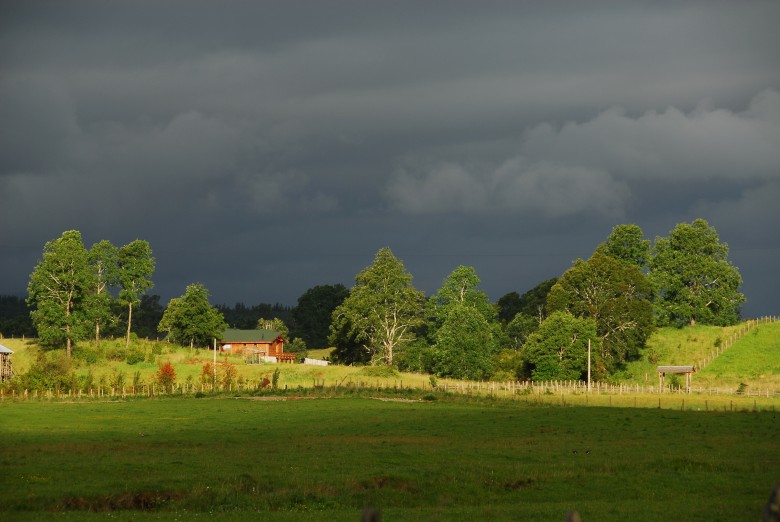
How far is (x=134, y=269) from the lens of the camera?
15988 centimetres

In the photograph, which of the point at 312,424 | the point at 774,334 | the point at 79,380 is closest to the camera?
the point at 312,424

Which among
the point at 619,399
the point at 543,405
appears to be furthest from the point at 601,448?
the point at 619,399

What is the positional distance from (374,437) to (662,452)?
59.9ft

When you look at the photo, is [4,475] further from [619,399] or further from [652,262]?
[652,262]

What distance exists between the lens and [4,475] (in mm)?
44344

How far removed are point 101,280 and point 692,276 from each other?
94.6 metres

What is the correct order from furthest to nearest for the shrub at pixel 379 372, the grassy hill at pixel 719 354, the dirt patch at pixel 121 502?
1. the grassy hill at pixel 719 354
2. the shrub at pixel 379 372
3. the dirt patch at pixel 121 502

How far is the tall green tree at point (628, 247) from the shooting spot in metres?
164

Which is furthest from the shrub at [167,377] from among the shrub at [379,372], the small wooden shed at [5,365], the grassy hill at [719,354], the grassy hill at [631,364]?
the grassy hill at [719,354]

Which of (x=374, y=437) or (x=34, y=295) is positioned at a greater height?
(x=34, y=295)

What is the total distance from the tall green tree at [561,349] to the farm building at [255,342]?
6297cm

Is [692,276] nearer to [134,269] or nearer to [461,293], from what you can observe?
[461,293]

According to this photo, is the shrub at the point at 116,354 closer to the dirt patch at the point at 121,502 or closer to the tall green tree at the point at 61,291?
the tall green tree at the point at 61,291

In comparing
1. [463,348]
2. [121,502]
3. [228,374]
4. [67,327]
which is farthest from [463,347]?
[121,502]
